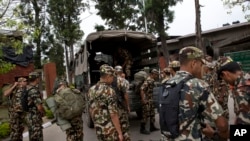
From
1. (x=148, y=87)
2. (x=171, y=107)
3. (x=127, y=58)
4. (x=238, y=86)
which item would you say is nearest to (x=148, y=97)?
(x=148, y=87)

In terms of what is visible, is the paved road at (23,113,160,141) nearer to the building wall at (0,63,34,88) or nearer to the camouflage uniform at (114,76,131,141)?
the camouflage uniform at (114,76,131,141)

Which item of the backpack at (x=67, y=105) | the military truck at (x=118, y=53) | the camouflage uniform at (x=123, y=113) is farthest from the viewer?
the military truck at (x=118, y=53)

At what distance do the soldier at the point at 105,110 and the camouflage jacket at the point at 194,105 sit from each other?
5.82 ft

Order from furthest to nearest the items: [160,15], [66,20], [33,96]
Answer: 1. [160,15]
2. [66,20]
3. [33,96]

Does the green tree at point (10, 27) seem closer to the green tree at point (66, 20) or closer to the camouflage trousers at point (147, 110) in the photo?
the camouflage trousers at point (147, 110)

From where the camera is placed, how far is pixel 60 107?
19.1 feet

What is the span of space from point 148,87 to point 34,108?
293cm

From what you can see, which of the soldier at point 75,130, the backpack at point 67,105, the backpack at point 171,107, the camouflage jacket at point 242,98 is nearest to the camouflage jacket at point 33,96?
the soldier at point 75,130

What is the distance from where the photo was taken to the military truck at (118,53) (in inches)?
404

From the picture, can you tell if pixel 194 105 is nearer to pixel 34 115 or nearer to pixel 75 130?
pixel 75 130

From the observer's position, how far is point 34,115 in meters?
7.11

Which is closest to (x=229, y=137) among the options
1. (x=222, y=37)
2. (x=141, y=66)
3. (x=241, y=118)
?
(x=241, y=118)

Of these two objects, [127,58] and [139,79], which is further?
[127,58]

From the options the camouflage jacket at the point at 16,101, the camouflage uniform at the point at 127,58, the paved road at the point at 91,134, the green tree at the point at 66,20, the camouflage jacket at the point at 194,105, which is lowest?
the paved road at the point at 91,134
